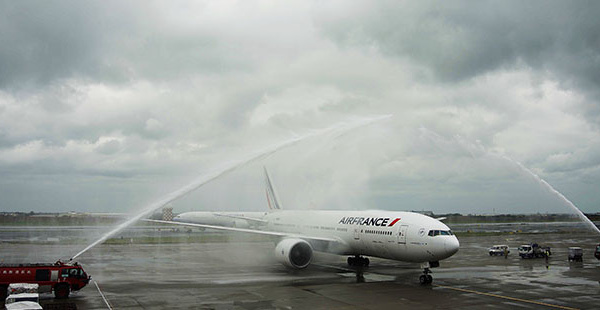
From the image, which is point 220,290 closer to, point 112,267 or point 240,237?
point 112,267

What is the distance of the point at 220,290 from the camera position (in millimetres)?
25891

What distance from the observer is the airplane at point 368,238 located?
2788 cm

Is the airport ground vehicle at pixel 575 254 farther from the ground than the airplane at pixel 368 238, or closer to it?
closer to it

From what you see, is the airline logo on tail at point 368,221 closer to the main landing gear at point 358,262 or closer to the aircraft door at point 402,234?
the aircraft door at point 402,234

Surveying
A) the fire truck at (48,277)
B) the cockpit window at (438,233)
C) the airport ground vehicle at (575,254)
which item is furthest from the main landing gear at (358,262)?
the fire truck at (48,277)

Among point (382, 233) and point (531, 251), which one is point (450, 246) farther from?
point (531, 251)

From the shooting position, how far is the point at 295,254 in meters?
33.8

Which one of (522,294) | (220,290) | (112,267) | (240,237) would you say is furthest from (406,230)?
(240,237)

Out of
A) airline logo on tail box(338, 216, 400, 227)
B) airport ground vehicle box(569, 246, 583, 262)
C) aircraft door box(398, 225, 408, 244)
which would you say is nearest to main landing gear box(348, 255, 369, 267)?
airline logo on tail box(338, 216, 400, 227)

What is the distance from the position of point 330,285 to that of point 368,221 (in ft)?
24.6

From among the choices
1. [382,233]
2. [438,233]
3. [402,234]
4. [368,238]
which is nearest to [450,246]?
[438,233]

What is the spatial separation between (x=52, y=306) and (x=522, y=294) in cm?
2427

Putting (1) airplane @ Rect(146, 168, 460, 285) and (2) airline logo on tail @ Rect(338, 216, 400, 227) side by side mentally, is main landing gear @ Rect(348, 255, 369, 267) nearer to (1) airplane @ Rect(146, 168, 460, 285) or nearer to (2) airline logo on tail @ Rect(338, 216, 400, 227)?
(1) airplane @ Rect(146, 168, 460, 285)

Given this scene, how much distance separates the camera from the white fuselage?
91.0 feet
